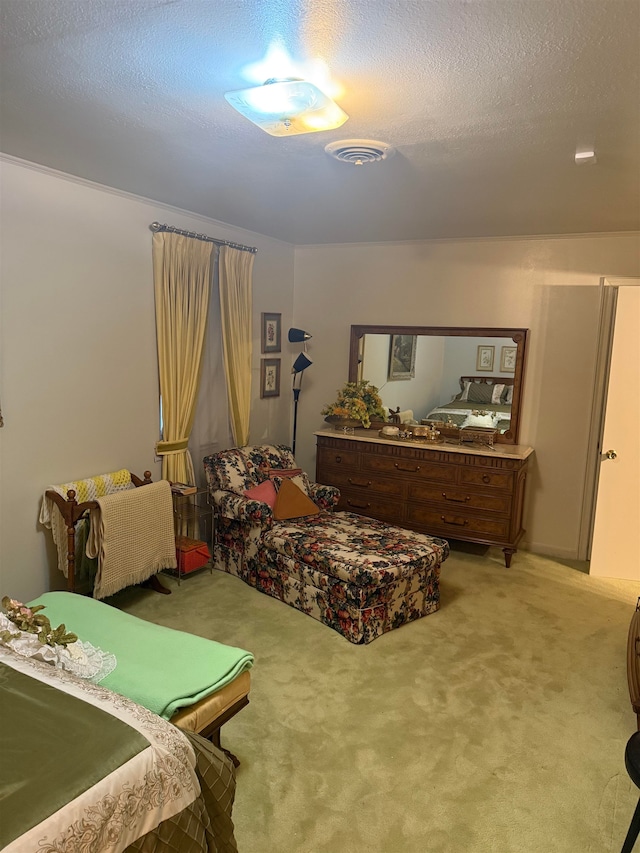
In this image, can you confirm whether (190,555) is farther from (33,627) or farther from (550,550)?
(550,550)

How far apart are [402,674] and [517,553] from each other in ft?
6.84

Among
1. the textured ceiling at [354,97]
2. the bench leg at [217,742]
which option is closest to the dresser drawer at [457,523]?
the textured ceiling at [354,97]

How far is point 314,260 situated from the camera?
17.3 ft

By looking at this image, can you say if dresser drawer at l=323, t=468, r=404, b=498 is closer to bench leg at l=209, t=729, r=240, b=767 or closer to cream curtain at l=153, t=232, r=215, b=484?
cream curtain at l=153, t=232, r=215, b=484

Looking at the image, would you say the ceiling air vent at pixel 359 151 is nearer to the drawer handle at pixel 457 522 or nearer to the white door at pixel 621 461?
the white door at pixel 621 461

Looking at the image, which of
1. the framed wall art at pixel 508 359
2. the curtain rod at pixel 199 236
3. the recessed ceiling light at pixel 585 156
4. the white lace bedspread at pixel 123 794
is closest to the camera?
the white lace bedspread at pixel 123 794

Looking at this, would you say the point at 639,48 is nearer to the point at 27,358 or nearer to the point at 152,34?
the point at 152,34

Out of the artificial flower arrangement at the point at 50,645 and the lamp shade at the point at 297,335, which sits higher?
the lamp shade at the point at 297,335

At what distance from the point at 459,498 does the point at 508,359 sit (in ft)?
3.94

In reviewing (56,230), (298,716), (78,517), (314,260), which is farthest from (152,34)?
(314,260)

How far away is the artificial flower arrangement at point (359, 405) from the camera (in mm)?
4910

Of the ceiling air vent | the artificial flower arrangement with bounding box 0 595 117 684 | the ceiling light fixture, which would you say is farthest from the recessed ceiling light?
the artificial flower arrangement with bounding box 0 595 117 684

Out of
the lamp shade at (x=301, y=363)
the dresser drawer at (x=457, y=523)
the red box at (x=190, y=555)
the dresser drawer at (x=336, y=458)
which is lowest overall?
the red box at (x=190, y=555)

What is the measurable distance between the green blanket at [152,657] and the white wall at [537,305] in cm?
325
